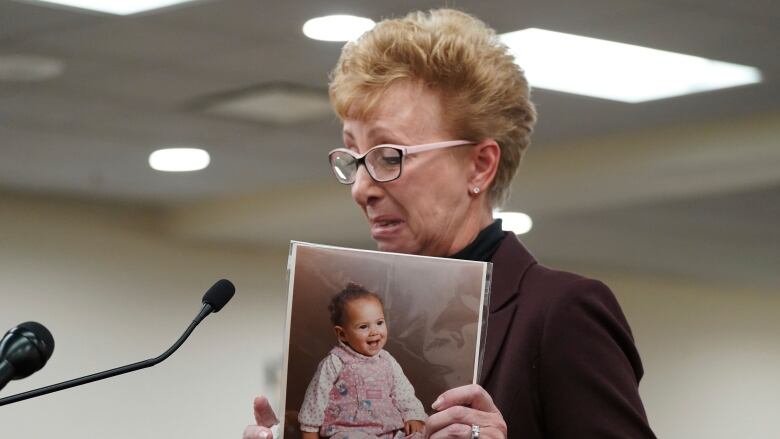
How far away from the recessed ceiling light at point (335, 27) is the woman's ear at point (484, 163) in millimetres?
3202

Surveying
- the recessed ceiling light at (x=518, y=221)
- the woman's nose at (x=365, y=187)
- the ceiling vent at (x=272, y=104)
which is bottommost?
the woman's nose at (x=365, y=187)

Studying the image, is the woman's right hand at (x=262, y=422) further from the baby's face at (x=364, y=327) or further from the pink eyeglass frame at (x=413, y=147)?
the pink eyeglass frame at (x=413, y=147)

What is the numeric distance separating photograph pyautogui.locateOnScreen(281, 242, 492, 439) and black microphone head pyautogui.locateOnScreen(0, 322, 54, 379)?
25cm

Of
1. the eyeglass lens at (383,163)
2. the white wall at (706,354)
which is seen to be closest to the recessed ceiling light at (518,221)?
the white wall at (706,354)

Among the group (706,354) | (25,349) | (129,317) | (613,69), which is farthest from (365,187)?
(706,354)

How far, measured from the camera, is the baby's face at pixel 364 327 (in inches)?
49.4

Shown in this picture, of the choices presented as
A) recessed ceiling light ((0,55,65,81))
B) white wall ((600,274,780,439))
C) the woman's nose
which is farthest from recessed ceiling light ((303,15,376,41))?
white wall ((600,274,780,439))

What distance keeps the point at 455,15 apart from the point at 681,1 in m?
3.19

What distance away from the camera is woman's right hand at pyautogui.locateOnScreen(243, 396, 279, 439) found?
133 centimetres

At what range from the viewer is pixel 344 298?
1258mm

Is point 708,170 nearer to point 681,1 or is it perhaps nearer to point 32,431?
point 681,1

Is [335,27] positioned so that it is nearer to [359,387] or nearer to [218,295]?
[218,295]

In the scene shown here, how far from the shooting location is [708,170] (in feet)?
21.6

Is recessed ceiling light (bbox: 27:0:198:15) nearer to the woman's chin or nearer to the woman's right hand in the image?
the woman's chin
